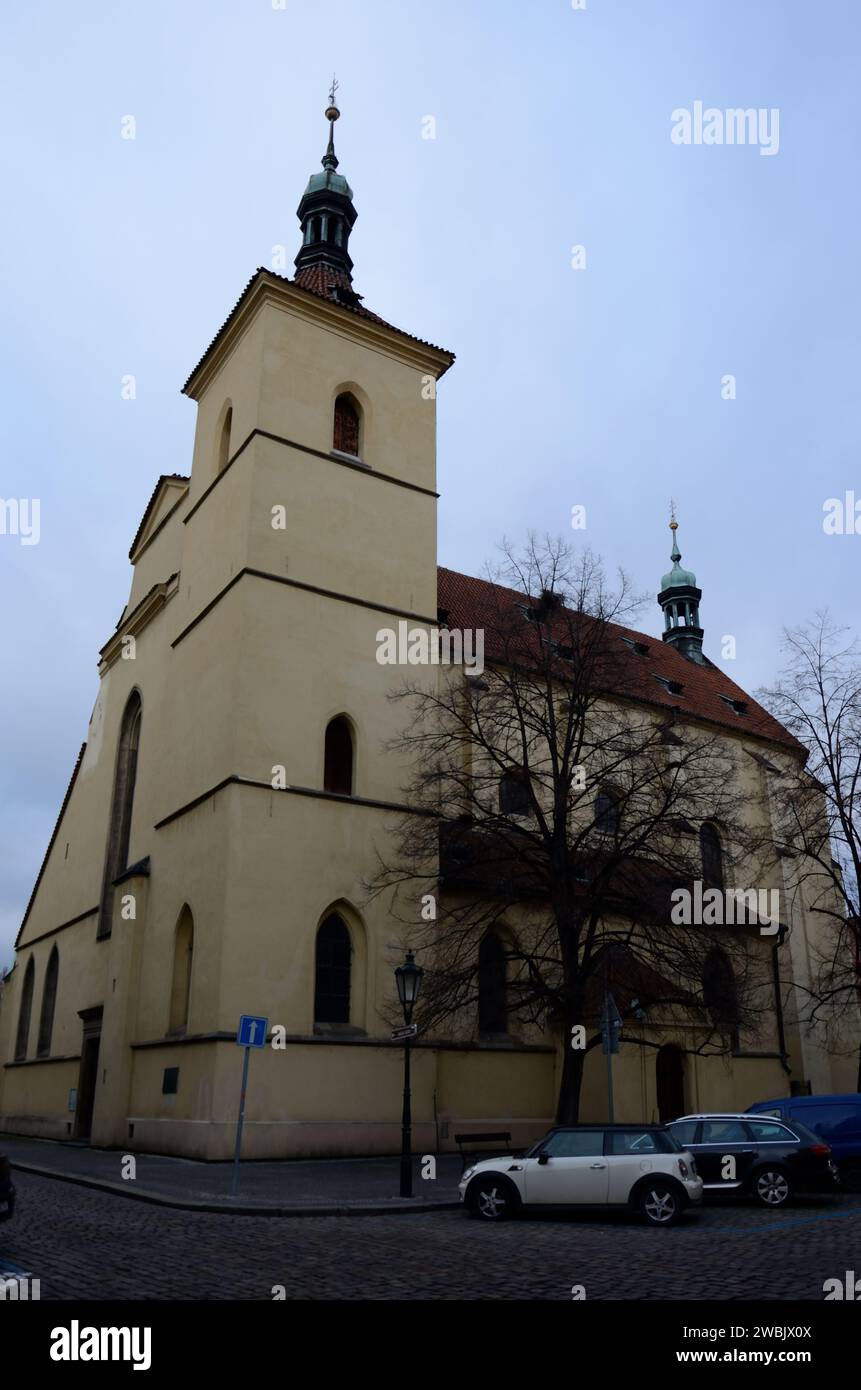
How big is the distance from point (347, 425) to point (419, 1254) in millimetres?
20625

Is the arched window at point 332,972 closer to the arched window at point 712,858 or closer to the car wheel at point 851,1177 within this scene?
the arched window at point 712,858

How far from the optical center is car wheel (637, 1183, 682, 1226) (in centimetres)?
1252

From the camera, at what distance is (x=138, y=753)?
28859 millimetres

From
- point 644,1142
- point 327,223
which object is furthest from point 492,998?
point 327,223

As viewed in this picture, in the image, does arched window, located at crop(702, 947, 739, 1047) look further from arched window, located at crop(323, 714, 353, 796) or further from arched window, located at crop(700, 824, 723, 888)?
Result: arched window, located at crop(323, 714, 353, 796)

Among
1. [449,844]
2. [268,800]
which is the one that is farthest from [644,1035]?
[268,800]

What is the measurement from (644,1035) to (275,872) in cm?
946

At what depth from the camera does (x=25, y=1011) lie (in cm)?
3438

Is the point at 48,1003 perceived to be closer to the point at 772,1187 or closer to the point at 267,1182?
the point at 267,1182

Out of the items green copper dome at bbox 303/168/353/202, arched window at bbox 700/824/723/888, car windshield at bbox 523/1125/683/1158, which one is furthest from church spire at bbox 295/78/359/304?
car windshield at bbox 523/1125/683/1158

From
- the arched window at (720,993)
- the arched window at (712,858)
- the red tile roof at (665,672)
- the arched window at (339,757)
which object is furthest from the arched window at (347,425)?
the arched window at (720,993)

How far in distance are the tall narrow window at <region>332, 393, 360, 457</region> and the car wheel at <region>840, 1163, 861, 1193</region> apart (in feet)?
58.8
